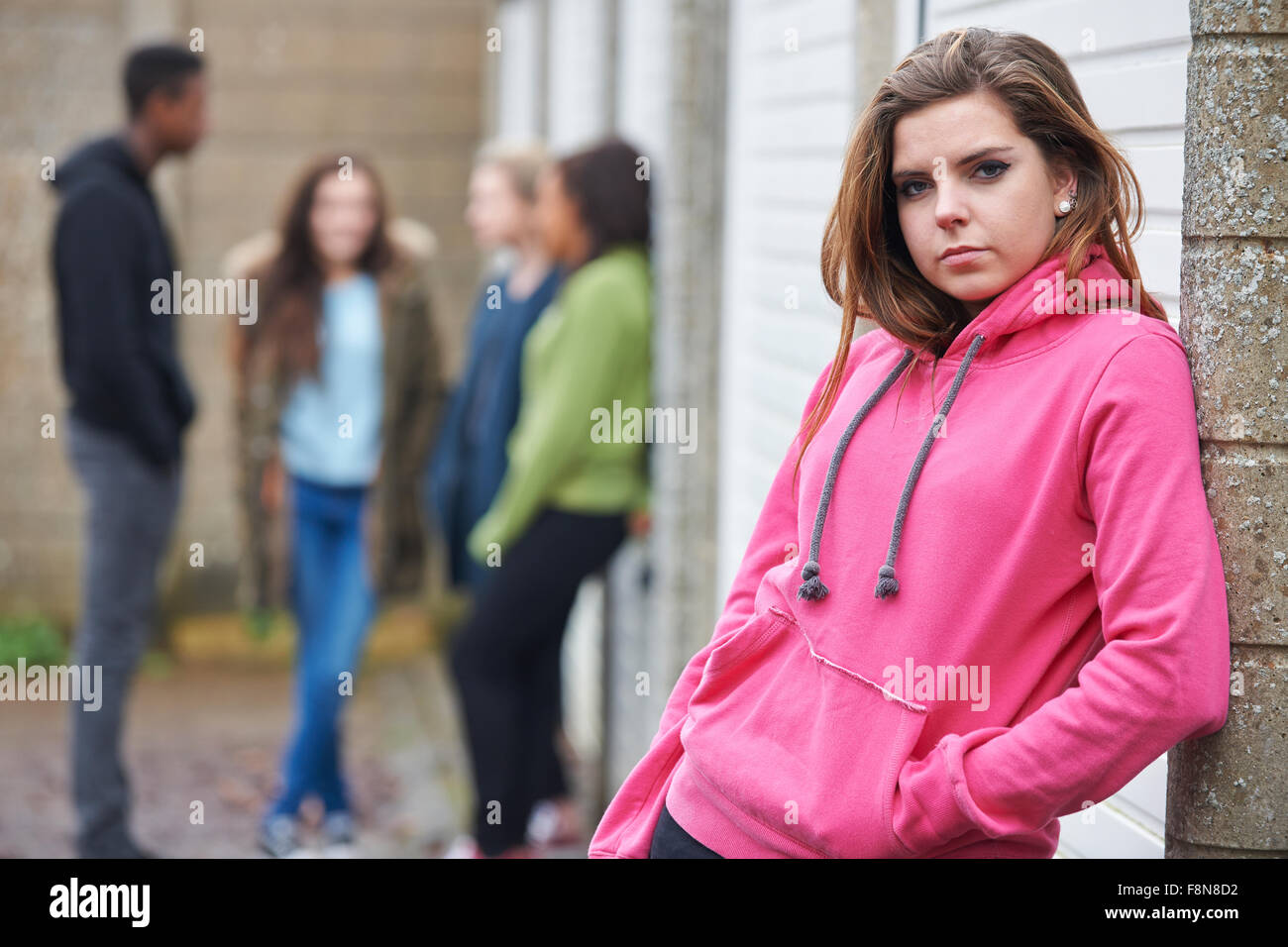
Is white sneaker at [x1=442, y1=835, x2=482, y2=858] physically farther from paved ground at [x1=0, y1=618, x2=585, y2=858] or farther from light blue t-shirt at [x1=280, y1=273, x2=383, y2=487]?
light blue t-shirt at [x1=280, y1=273, x2=383, y2=487]

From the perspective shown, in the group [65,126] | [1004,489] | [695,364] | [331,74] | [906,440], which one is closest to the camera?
[1004,489]

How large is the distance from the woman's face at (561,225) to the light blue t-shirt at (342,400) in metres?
0.75

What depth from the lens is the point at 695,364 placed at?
17.4 ft

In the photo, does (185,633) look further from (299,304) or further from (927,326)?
(927,326)

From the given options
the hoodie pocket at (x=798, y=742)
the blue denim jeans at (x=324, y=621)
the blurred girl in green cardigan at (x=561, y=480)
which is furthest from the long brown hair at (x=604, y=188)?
the hoodie pocket at (x=798, y=742)

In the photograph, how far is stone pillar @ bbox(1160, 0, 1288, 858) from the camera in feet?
6.24

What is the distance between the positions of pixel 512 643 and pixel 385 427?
0.96 metres

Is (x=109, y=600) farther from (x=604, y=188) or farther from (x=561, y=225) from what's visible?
(x=604, y=188)

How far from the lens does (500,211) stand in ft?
20.9

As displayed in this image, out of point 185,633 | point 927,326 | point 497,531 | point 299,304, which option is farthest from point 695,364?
point 185,633

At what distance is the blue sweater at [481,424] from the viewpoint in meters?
5.89

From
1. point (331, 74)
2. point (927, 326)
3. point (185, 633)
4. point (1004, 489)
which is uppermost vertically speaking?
point (331, 74)

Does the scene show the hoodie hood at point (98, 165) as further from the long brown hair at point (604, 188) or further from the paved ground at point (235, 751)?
the paved ground at point (235, 751)

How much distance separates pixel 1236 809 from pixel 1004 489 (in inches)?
19.9
